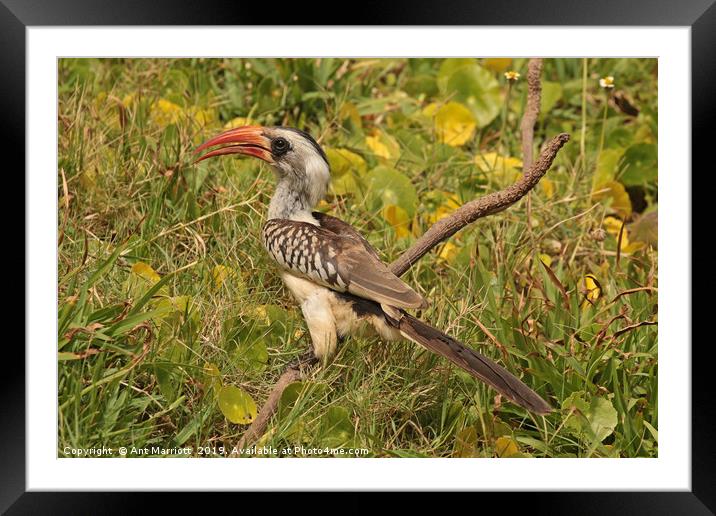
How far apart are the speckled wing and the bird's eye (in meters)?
0.25

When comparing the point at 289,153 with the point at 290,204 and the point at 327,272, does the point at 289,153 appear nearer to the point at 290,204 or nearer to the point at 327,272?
the point at 290,204

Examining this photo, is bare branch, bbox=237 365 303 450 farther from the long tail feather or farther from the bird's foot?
the long tail feather

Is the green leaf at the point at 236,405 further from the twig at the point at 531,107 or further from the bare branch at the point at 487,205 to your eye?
the twig at the point at 531,107

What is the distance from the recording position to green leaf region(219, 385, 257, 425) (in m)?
3.09

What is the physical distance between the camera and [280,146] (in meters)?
3.46

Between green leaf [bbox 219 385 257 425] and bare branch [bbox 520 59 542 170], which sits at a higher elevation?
bare branch [bbox 520 59 542 170]

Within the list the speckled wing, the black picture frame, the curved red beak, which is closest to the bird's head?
the curved red beak
